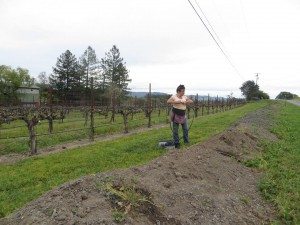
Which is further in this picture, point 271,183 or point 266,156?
point 266,156

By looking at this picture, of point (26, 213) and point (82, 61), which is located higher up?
point (82, 61)

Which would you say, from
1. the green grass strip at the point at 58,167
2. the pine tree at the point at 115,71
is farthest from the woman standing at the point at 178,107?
the pine tree at the point at 115,71

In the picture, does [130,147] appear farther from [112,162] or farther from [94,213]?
[94,213]

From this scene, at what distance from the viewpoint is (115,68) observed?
3514 inches

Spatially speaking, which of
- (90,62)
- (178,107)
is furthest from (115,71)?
(178,107)

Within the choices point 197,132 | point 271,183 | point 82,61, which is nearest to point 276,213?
point 271,183

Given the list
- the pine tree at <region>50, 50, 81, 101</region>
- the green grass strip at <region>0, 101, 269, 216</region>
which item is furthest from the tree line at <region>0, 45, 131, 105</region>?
the green grass strip at <region>0, 101, 269, 216</region>

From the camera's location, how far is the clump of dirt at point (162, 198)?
18.6 feet

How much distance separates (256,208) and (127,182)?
298 cm

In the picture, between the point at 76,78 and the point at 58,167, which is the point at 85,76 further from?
the point at 58,167

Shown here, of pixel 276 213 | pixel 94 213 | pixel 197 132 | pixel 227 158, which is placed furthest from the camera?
pixel 197 132

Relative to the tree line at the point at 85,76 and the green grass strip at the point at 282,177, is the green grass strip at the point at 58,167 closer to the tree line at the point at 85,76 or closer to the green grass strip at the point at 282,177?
the green grass strip at the point at 282,177

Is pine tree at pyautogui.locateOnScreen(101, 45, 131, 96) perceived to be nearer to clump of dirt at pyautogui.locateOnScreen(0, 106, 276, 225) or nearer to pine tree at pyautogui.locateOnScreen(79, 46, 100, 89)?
pine tree at pyautogui.locateOnScreen(79, 46, 100, 89)

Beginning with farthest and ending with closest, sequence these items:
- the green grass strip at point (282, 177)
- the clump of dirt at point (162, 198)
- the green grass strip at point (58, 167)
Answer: the green grass strip at point (58, 167) → the green grass strip at point (282, 177) → the clump of dirt at point (162, 198)
